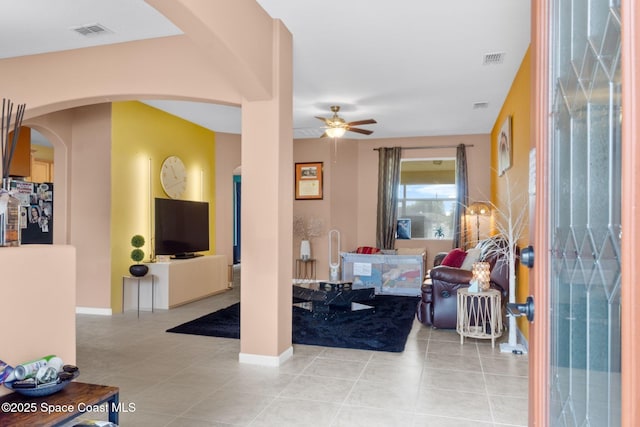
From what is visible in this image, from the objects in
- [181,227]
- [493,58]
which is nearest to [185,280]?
[181,227]

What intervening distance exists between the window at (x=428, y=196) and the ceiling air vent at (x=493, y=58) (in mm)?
3970

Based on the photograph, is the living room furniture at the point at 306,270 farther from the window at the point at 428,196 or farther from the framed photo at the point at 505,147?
the framed photo at the point at 505,147

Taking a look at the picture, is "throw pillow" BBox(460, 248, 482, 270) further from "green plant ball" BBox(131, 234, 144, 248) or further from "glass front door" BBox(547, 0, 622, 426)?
"green plant ball" BBox(131, 234, 144, 248)

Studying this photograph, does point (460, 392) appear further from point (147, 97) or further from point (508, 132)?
point (147, 97)

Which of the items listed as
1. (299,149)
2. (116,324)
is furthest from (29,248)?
(299,149)

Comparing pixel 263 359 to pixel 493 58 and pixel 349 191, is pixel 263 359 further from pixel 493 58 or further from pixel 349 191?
pixel 349 191

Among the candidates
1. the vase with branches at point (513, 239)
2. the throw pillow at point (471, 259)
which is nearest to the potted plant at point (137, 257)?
the throw pillow at point (471, 259)

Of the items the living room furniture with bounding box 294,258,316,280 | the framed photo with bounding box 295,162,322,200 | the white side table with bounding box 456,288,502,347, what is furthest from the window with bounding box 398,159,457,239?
the white side table with bounding box 456,288,502,347

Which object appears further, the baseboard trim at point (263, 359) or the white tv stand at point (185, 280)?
the white tv stand at point (185, 280)

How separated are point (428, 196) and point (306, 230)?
2461 millimetres

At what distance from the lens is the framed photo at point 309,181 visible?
8.48m

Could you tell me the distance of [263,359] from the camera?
3.64m

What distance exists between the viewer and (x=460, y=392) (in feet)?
10.1

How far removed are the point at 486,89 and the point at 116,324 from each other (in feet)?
17.2
